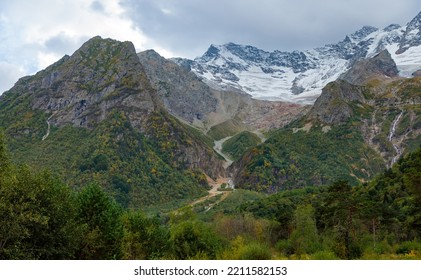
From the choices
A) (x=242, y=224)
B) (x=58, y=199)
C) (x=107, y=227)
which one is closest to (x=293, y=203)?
(x=242, y=224)

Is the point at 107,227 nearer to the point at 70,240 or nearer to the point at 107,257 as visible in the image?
the point at 107,257

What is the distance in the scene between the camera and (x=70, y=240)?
40000 millimetres

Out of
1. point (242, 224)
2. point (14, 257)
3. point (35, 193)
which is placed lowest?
point (242, 224)

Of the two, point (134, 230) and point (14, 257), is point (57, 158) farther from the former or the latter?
point (14, 257)

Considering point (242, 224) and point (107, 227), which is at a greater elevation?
point (107, 227)

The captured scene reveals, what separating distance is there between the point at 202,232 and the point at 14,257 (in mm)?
34331

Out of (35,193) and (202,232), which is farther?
(202,232)

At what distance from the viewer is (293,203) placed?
13088 centimetres

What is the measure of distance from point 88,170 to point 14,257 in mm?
159739
